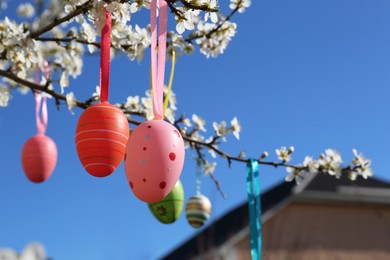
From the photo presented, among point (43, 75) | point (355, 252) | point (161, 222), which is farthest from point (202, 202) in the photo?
point (355, 252)

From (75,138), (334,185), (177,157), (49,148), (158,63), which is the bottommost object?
(177,157)

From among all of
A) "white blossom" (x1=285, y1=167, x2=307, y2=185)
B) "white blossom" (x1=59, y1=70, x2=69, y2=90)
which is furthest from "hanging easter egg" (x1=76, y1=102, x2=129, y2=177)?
"white blossom" (x1=285, y1=167, x2=307, y2=185)

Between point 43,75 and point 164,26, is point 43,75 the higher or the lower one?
the higher one

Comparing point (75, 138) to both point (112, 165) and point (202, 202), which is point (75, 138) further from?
point (202, 202)

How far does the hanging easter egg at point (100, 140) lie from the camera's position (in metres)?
2.33

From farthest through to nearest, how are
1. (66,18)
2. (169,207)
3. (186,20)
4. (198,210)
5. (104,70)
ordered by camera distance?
(198,210)
(169,207)
(66,18)
(186,20)
(104,70)

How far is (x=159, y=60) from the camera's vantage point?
2.36 m

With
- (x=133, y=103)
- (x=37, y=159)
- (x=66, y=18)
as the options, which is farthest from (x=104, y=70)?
(x=37, y=159)

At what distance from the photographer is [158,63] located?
235 centimetres

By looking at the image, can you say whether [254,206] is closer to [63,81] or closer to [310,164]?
[310,164]

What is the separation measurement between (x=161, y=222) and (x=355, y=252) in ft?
26.8

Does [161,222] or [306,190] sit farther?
[306,190]

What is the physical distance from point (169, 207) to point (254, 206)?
1.99 ft

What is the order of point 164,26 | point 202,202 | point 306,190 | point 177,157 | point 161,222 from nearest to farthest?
point 177,157 → point 164,26 → point 161,222 → point 202,202 → point 306,190
